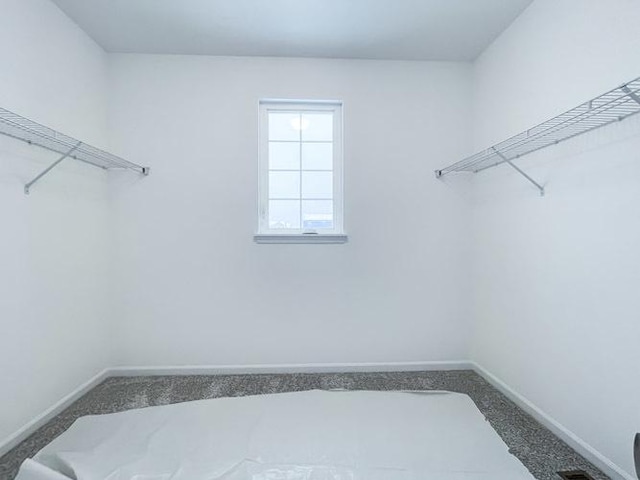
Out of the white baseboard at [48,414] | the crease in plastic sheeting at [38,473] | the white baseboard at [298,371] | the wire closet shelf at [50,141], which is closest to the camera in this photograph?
the crease in plastic sheeting at [38,473]

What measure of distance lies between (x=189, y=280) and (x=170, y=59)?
5.58ft

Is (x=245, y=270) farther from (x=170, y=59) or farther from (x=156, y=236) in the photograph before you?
(x=170, y=59)

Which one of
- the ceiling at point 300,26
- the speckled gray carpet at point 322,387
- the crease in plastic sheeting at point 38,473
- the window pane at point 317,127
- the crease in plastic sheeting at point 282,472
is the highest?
the ceiling at point 300,26

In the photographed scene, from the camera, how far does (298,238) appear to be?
8.64 ft

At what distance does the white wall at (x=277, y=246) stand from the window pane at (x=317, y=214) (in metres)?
0.18

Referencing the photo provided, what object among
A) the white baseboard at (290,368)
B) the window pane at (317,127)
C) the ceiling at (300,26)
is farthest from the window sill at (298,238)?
the ceiling at (300,26)

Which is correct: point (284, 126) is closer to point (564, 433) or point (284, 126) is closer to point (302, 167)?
point (302, 167)

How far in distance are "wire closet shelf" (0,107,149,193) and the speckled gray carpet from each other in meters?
1.36

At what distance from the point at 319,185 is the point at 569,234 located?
1695 mm

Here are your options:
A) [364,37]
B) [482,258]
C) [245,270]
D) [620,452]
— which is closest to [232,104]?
[364,37]

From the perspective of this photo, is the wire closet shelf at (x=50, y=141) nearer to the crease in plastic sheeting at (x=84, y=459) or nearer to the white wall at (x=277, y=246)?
the white wall at (x=277, y=246)

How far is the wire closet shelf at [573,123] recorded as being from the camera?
1.33 meters

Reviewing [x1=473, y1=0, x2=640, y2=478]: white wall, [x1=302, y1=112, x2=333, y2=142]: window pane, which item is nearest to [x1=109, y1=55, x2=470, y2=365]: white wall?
[x1=302, y1=112, x2=333, y2=142]: window pane

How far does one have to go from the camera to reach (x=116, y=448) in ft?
5.24
